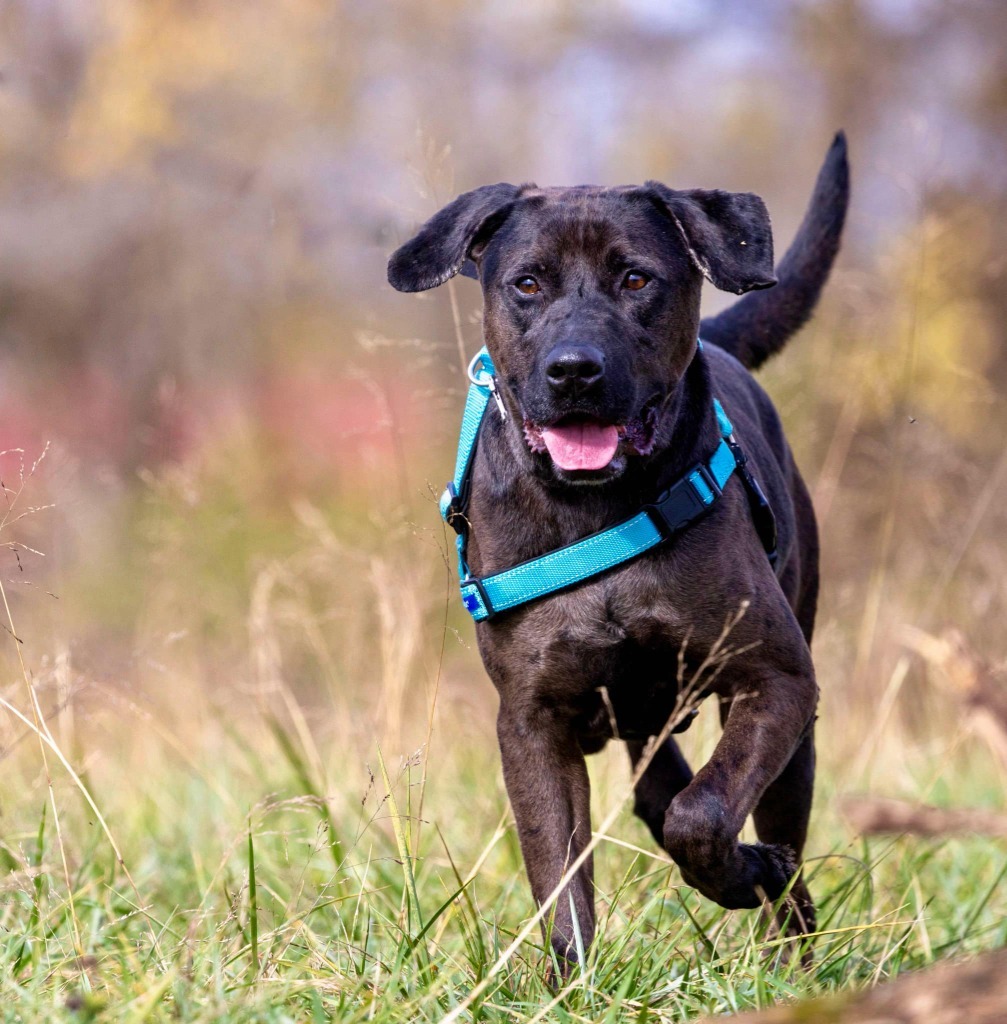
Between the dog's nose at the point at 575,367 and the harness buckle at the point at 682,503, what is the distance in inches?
13.1

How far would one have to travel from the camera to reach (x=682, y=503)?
3.08 m

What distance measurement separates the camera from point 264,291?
12.5 metres

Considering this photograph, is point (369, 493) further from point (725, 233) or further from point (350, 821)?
point (725, 233)

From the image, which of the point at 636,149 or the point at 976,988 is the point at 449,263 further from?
the point at 636,149

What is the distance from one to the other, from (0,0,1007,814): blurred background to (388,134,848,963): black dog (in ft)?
2.58

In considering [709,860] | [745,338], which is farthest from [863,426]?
[709,860]

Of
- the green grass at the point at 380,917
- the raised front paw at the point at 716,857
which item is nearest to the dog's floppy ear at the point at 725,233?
the raised front paw at the point at 716,857

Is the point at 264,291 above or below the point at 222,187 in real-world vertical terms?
below

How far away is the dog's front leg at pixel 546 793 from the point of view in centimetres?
Answer: 305

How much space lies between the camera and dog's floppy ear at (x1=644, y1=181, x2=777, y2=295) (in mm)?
3186

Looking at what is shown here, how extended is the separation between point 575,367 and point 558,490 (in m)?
0.35

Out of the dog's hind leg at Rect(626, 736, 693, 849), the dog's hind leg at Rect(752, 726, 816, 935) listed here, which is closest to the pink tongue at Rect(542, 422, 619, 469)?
the dog's hind leg at Rect(626, 736, 693, 849)

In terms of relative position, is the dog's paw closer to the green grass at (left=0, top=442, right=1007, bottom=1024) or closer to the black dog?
the black dog

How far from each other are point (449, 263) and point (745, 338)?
1397 mm
